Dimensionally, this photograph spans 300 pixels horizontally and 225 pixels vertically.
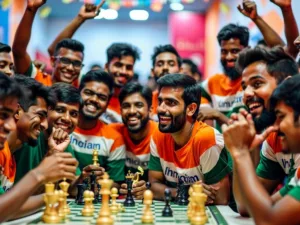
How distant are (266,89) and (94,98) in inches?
68.8

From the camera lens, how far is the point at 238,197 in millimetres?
3154

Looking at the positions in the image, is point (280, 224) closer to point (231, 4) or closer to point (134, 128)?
point (134, 128)

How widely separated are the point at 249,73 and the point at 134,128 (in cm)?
137

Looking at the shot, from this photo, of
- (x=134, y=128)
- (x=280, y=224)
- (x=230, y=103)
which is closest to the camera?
(x=280, y=224)

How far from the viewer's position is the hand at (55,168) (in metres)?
2.80

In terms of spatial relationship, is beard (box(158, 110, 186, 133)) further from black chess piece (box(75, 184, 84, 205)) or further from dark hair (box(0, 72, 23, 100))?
dark hair (box(0, 72, 23, 100))

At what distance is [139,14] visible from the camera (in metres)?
14.8

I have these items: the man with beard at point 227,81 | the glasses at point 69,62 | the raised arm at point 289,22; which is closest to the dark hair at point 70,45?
the glasses at point 69,62

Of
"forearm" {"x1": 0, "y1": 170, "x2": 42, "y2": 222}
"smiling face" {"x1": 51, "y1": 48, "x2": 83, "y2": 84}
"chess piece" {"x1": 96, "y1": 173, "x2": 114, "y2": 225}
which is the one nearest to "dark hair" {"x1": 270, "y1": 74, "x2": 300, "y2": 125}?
"chess piece" {"x1": 96, "y1": 173, "x2": 114, "y2": 225}

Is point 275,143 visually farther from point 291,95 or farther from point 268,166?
point 291,95

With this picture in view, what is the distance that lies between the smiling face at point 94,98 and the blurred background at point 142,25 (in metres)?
5.34

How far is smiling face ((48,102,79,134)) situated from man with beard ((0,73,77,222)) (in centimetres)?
58

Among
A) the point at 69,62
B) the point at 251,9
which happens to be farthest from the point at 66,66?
the point at 251,9

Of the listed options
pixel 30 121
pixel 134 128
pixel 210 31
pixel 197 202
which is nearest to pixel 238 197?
pixel 197 202
